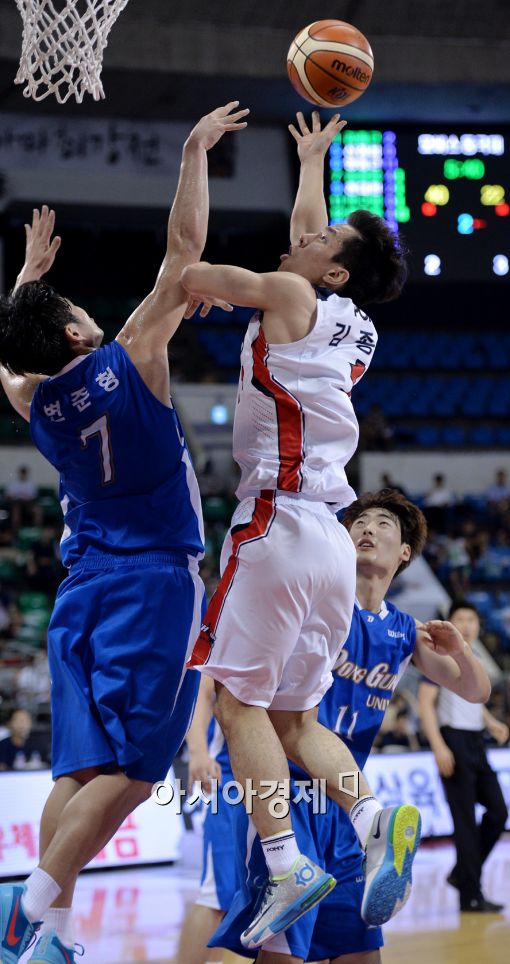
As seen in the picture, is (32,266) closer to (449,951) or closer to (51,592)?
(449,951)

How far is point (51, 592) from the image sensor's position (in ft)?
52.0

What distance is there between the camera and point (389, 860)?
3680 mm

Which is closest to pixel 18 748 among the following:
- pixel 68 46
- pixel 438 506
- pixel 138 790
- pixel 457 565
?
pixel 68 46

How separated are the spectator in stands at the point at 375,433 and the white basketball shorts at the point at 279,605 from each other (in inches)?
611

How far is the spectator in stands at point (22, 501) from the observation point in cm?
1733

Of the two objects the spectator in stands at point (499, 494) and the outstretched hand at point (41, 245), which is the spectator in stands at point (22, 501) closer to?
the spectator in stands at point (499, 494)

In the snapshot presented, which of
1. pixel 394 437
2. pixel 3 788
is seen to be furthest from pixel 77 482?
pixel 394 437

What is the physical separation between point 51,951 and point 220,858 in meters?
1.88

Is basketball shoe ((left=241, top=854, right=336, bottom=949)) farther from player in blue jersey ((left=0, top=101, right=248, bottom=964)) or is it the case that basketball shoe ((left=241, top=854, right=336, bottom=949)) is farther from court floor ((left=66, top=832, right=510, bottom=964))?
court floor ((left=66, top=832, right=510, bottom=964))

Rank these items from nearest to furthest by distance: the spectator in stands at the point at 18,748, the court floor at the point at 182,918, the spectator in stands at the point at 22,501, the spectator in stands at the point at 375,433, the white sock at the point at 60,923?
the white sock at the point at 60,923, the court floor at the point at 182,918, the spectator in stands at the point at 18,748, the spectator in stands at the point at 22,501, the spectator in stands at the point at 375,433

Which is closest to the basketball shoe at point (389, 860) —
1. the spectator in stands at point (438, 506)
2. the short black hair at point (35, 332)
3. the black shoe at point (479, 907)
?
the short black hair at point (35, 332)

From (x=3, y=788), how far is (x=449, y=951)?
4067 mm

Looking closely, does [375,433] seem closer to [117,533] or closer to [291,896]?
[117,533]

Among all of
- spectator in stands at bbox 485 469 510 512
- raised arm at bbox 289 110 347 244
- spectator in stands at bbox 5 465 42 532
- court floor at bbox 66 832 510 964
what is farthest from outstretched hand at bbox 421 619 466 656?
spectator in stands at bbox 485 469 510 512
